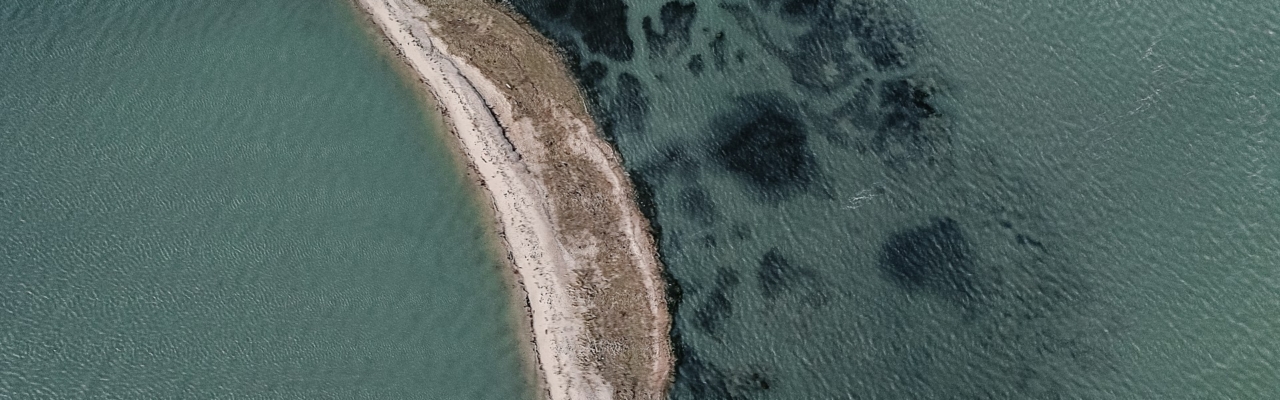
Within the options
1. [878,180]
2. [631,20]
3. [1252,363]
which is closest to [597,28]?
[631,20]

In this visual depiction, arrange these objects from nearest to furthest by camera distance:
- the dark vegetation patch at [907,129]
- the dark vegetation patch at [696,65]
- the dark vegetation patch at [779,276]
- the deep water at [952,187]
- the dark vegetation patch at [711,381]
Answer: the deep water at [952,187] < the dark vegetation patch at [711,381] < the dark vegetation patch at [779,276] < the dark vegetation patch at [907,129] < the dark vegetation patch at [696,65]

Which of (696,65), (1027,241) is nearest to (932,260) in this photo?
(1027,241)

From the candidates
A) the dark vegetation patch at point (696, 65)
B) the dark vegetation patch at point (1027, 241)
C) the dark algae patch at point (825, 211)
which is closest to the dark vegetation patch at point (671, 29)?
the dark algae patch at point (825, 211)

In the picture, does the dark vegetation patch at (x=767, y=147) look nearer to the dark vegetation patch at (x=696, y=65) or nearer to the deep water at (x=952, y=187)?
the deep water at (x=952, y=187)

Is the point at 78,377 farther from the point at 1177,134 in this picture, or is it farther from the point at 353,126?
the point at 1177,134

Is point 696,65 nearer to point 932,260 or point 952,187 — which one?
point 952,187
